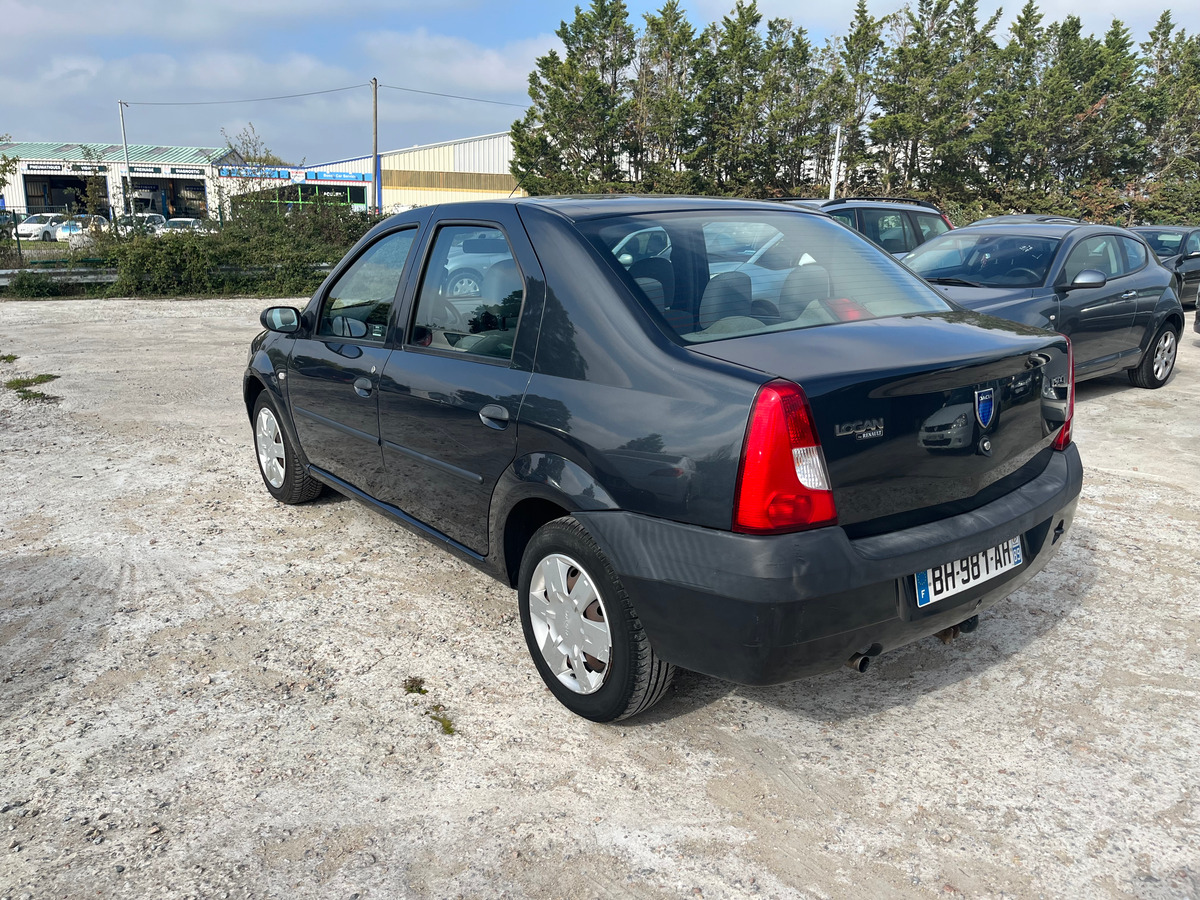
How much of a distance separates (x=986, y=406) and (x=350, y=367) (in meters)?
2.75

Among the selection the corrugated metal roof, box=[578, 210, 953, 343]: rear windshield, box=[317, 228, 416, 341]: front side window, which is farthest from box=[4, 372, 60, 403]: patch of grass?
the corrugated metal roof

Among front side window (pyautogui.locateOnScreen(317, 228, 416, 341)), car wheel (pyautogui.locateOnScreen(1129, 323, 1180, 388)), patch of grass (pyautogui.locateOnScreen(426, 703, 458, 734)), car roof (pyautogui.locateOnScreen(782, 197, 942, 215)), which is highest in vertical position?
car roof (pyautogui.locateOnScreen(782, 197, 942, 215))

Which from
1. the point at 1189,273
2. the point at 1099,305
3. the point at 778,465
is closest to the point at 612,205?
the point at 778,465

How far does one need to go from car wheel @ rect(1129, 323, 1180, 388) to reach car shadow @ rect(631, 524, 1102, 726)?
19.8 ft

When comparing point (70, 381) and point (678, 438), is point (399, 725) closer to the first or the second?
point (678, 438)

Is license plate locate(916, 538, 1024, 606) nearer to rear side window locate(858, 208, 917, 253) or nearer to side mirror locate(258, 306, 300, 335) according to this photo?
side mirror locate(258, 306, 300, 335)

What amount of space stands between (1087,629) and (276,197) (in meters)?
22.6

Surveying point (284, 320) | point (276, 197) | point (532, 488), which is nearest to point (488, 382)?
point (532, 488)

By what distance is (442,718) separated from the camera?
3.15 m

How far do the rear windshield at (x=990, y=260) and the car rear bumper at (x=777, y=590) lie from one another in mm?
5853

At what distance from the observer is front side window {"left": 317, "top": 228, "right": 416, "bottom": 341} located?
4.05 m

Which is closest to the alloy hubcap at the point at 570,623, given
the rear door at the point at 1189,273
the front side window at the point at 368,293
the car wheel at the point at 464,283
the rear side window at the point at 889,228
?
the car wheel at the point at 464,283

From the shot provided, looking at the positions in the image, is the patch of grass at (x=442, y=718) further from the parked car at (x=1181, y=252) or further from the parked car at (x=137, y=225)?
the parked car at (x=137, y=225)

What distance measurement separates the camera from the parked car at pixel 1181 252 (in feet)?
47.1
